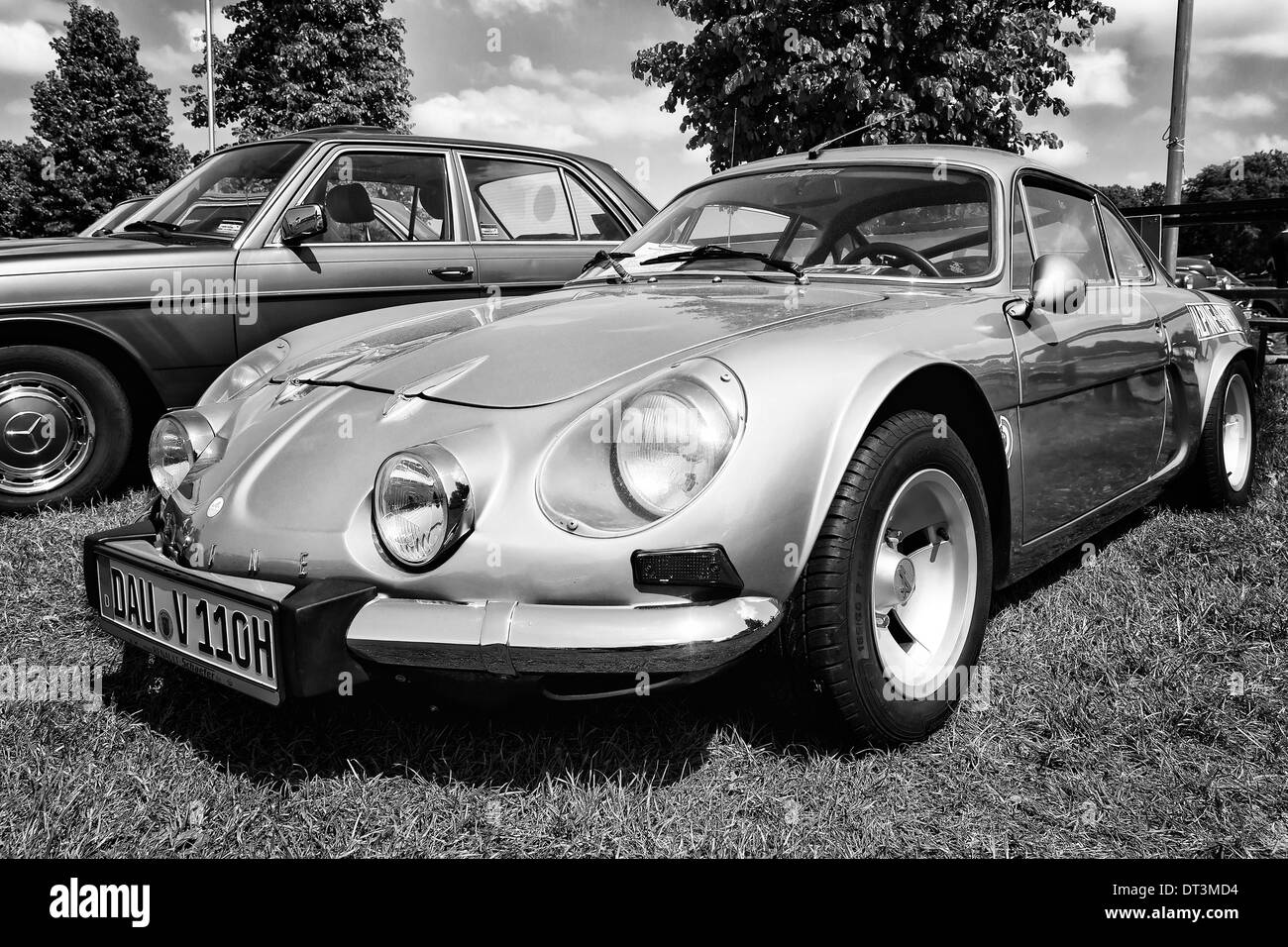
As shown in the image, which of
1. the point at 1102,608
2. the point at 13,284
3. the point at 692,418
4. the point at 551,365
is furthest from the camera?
the point at 13,284

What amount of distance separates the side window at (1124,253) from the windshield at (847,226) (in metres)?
0.97

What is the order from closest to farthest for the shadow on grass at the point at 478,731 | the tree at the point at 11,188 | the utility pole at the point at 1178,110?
the shadow on grass at the point at 478,731 < the utility pole at the point at 1178,110 < the tree at the point at 11,188

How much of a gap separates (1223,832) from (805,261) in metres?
1.86

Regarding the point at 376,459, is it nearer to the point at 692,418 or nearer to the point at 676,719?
the point at 692,418

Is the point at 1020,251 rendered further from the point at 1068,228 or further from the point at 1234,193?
the point at 1234,193

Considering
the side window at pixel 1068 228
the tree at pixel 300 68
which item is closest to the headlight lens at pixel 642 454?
the side window at pixel 1068 228

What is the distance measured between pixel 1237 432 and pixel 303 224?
409cm

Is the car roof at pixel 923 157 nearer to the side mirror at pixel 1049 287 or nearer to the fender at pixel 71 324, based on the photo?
the side mirror at pixel 1049 287

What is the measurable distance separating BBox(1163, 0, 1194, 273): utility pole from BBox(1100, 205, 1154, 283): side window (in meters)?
6.06

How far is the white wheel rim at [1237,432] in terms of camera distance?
4.07m

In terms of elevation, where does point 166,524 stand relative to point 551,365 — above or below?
below

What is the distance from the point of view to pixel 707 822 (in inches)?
74.7

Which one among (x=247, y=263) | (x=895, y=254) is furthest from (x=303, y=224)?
(x=895, y=254)

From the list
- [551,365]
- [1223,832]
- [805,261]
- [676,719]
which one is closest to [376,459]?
[551,365]
